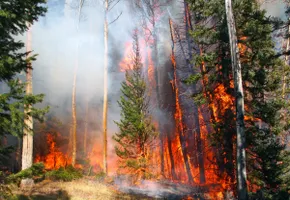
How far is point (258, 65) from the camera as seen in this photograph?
1164 cm

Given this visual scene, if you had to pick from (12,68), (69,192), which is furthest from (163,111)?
(12,68)

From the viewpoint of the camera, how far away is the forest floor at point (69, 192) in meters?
11.6

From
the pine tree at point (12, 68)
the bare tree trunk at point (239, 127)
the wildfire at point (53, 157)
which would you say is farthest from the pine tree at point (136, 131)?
the pine tree at point (12, 68)

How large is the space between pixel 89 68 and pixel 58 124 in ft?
27.7

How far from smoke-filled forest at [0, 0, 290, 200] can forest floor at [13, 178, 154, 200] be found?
0.22 ft

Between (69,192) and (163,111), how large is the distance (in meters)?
17.3

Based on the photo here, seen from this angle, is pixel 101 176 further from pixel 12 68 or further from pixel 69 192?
pixel 12 68

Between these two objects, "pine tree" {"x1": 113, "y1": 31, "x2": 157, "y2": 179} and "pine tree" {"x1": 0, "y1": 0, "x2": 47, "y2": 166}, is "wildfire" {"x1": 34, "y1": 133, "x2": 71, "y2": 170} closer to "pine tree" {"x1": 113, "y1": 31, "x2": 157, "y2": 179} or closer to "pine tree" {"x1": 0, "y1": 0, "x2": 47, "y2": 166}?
"pine tree" {"x1": 113, "y1": 31, "x2": 157, "y2": 179}

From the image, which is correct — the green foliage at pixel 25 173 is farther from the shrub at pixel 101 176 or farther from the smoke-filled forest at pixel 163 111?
the shrub at pixel 101 176

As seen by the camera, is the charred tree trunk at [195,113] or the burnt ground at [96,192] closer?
the burnt ground at [96,192]

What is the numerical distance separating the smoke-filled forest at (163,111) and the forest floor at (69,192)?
7cm

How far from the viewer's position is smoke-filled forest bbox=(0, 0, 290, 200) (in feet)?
24.3

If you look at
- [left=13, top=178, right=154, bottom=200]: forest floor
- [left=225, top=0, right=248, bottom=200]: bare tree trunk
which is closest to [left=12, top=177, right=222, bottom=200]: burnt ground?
[left=13, top=178, right=154, bottom=200]: forest floor

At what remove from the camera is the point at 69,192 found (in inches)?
501
